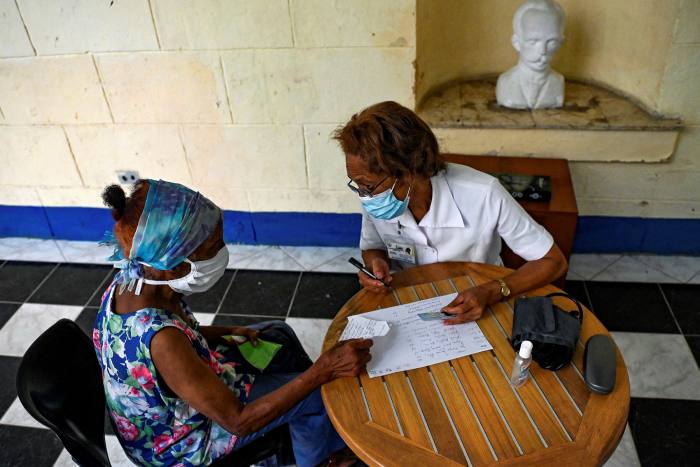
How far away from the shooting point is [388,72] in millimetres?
2434

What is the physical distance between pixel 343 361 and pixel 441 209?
24.0 inches

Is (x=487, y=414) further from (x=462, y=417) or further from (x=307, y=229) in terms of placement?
(x=307, y=229)

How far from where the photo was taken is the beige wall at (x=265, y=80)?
2.36m

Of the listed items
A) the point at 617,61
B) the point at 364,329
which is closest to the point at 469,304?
the point at 364,329

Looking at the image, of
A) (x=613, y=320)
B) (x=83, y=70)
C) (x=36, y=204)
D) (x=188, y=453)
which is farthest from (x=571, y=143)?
(x=36, y=204)

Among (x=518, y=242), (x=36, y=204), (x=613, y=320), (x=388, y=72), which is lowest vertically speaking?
(x=613, y=320)

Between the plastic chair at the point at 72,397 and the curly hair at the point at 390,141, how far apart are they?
809 mm

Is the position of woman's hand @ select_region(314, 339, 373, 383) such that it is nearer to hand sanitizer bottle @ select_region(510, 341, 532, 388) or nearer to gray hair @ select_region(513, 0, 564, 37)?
hand sanitizer bottle @ select_region(510, 341, 532, 388)

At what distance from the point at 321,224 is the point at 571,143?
1.38 metres

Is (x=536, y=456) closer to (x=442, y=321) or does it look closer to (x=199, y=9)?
(x=442, y=321)

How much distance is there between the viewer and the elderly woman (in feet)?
3.98

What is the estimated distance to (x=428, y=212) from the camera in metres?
1.66

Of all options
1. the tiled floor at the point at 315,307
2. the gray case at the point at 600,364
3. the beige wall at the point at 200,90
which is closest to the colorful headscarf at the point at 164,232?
the gray case at the point at 600,364

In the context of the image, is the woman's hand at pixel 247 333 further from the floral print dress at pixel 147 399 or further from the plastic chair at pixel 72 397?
the plastic chair at pixel 72 397
